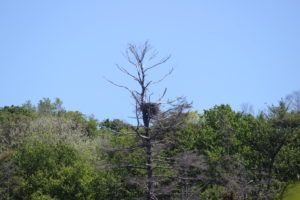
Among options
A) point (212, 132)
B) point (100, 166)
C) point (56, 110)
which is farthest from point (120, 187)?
point (56, 110)

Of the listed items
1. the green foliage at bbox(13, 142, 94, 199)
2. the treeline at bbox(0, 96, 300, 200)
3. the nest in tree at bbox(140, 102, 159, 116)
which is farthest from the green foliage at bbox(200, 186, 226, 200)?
the nest in tree at bbox(140, 102, 159, 116)

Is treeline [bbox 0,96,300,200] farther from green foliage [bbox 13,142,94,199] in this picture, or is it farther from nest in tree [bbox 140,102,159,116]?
nest in tree [bbox 140,102,159,116]

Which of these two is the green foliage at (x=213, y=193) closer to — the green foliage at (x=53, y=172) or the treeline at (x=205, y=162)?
the treeline at (x=205, y=162)

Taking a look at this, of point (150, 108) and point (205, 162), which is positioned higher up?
point (150, 108)

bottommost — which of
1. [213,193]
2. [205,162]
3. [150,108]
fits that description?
[213,193]

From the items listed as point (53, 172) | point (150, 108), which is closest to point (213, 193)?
point (53, 172)

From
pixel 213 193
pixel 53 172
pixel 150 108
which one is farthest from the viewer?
pixel 53 172

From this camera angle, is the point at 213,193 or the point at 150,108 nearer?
the point at 150,108

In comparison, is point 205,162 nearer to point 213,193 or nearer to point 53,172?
point 213,193

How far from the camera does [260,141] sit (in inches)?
1699

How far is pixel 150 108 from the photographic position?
2583 centimetres

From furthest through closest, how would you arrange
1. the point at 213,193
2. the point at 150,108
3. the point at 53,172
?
the point at 53,172 → the point at 213,193 → the point at 150,108

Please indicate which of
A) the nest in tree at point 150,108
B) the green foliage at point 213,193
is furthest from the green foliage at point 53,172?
the nest in tree at point 150,108

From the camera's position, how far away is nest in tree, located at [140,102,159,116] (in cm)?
2566
